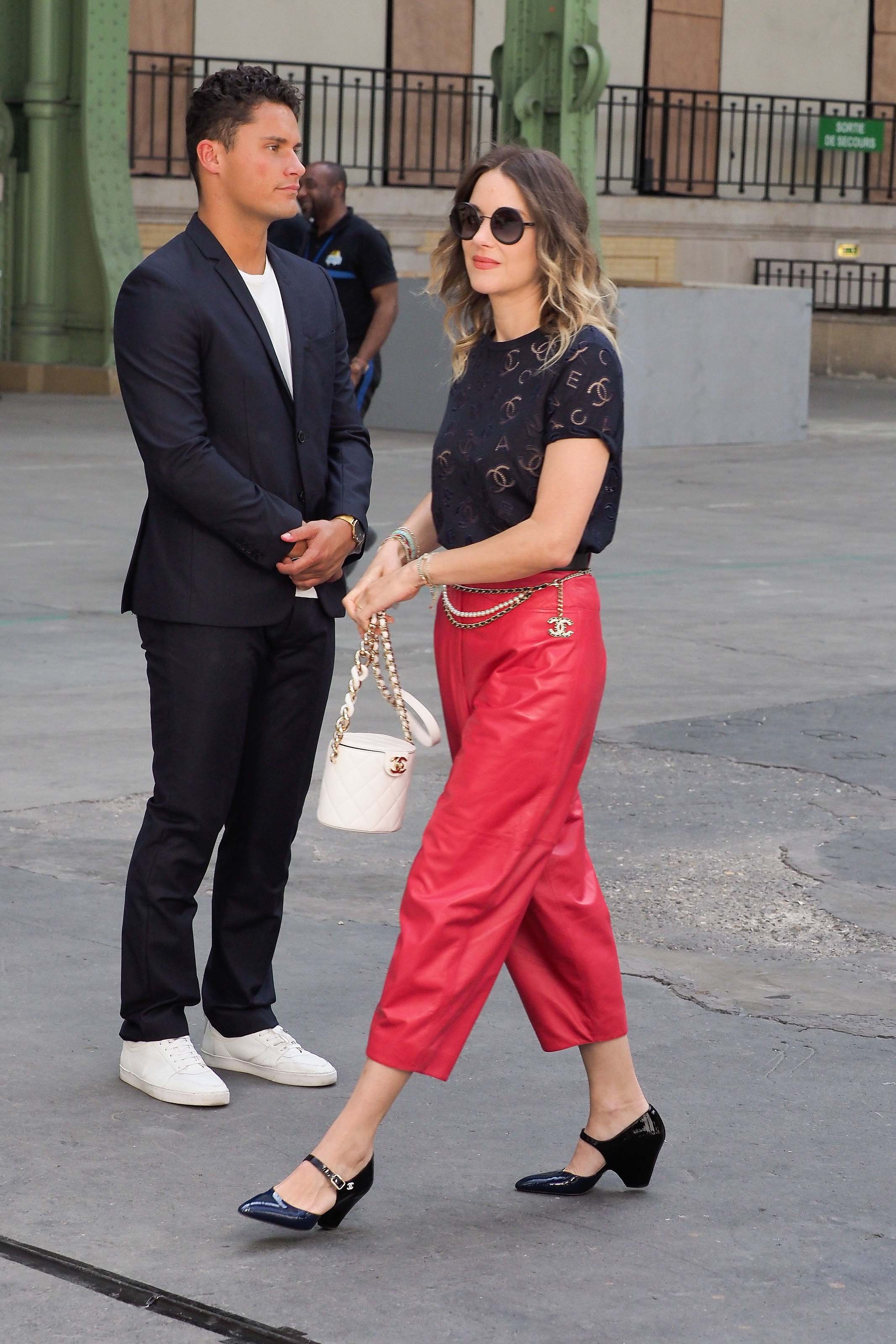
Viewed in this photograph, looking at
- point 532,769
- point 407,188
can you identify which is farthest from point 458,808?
point 407,188

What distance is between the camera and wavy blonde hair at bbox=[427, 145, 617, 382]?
11.6ft

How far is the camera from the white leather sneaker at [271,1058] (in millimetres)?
4223

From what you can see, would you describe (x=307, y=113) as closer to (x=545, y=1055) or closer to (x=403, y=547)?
(x=545, y=1055)

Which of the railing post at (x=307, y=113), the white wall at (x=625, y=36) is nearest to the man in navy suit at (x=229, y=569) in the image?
the railing post at (x=307, y=113)

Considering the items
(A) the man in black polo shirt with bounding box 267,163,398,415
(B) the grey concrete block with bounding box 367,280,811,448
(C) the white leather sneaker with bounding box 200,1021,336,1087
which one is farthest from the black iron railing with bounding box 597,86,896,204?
(C) the white leather sneaker with bounding box 200,1021,336,1087

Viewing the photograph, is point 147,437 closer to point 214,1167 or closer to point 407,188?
point 214,1167

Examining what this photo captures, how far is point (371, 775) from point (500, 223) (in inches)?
38.4

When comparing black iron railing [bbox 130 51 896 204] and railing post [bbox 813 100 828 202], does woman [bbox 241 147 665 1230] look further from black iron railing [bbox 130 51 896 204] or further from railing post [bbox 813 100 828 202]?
railing post [bbox 813 100 828 202]

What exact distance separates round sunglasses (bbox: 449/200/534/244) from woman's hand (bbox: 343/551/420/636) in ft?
1.87

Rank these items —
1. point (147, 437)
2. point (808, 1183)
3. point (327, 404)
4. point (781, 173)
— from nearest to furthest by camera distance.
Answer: point (808, 1183)
point (147, 437)
point (327, 404)
point (781, 173)

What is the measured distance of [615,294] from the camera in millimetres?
3654

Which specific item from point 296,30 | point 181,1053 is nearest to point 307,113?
point 296,30

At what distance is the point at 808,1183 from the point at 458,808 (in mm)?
973

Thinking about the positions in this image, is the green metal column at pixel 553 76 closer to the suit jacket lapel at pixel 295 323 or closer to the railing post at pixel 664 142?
the railing post at pixel 664 142
